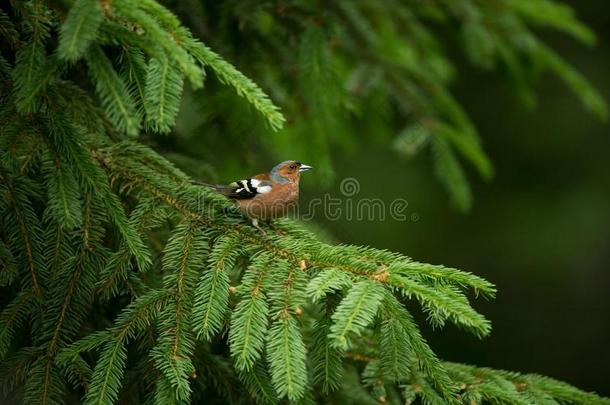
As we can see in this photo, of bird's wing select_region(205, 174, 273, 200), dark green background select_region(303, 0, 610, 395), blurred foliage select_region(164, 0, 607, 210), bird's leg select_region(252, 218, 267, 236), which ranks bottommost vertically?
dark green background select_region(303, 0, 610, 395)

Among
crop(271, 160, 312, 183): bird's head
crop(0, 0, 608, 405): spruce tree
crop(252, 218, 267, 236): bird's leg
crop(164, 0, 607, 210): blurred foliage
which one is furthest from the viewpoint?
crop(164, 0, 607, 210): blurred foliage

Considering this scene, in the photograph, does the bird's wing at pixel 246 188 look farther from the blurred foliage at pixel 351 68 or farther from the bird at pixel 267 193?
the blurred foliage at pixel 351 68

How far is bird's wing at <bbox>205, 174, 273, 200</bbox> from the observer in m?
3.32

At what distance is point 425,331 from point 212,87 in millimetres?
7609

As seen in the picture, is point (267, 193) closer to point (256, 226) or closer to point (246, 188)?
point (246, 188)

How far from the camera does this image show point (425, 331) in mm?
10344

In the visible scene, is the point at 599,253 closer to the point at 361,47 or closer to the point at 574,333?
the point at 574,333

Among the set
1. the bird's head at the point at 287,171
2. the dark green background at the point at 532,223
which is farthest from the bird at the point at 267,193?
the dark green background at the point at 532,223

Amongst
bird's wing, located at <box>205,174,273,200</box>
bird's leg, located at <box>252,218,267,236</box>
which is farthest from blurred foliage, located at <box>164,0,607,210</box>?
bird's leg, located at <box>252,218,267,236</box>

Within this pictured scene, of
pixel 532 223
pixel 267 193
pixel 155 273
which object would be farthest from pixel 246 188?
pixel 532 223

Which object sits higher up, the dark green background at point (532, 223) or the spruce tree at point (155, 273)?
the spruce tree at point (155, 273)

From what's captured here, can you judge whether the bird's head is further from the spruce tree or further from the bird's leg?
the bird's leg

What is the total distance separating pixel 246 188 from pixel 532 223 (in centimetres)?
835

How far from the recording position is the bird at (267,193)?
3.08m
